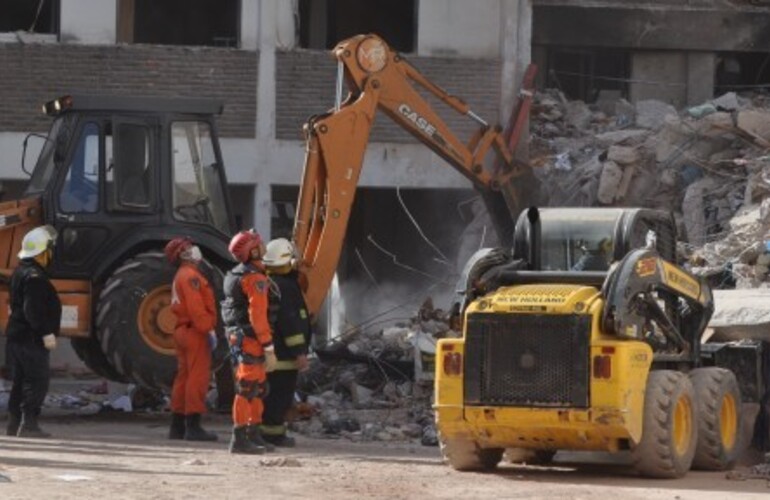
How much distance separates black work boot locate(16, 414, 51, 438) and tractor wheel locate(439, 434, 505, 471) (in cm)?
391

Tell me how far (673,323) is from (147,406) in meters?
6.86

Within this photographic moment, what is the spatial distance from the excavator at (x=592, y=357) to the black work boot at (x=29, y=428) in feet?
12.8

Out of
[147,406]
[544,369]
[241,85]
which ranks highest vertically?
[241,85]

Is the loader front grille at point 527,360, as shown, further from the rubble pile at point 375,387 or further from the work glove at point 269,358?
the rubble pile at point 375,387

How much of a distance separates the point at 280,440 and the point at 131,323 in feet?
7.18

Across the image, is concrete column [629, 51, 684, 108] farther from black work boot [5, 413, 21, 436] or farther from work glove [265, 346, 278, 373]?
work glove [265, 346, 278, 373]

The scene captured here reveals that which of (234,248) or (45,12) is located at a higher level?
(45,12)

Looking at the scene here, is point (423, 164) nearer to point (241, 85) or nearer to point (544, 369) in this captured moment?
→ point (241, 85)

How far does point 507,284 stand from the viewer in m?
15.3

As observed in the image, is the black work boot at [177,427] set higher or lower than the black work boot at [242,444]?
lower

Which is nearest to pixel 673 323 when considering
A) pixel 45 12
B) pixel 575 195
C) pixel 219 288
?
pixel 219 288

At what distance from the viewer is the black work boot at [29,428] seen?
17094mm

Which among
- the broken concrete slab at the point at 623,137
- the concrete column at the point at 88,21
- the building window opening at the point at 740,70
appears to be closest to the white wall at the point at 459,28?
the broken concrete slab at the point at 623,137

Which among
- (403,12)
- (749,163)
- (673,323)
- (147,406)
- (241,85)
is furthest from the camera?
(403,12)
